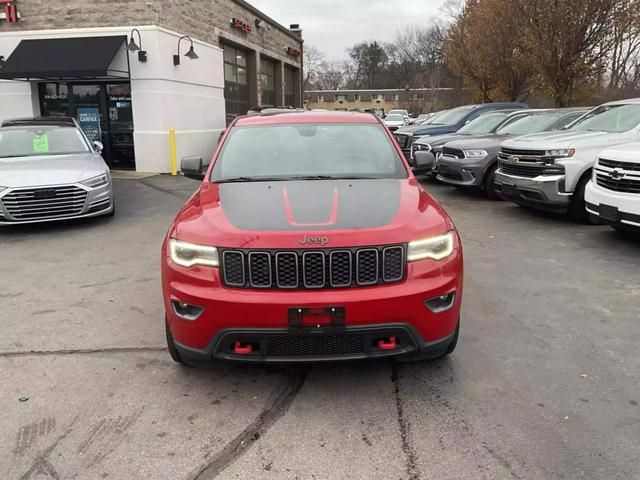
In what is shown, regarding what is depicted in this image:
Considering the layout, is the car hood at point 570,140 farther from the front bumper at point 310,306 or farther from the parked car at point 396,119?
the parked car at point 396,119

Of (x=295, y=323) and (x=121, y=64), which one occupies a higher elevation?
(x=121, y=64)

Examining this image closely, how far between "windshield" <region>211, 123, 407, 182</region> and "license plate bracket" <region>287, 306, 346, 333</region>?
58.3 inches

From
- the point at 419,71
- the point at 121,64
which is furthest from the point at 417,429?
the point at 419,71

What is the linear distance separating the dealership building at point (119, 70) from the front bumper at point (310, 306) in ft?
40.2

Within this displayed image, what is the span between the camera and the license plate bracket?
2.95 m

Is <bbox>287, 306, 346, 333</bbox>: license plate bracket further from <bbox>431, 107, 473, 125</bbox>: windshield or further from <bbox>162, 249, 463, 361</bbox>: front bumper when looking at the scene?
<bbox>431, 107, 473, 125</bbox>: windshield

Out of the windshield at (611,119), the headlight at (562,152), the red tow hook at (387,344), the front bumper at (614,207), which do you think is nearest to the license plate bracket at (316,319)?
the red tow hook at (387,344)

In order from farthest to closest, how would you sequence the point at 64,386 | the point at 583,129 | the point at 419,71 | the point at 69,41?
1. the point at 419,71
2. the point at 69,41
3. the point at 583,129
4. the point at 64,386

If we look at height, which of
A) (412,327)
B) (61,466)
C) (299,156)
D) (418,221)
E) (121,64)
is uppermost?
(121,64)

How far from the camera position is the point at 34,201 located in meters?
7.57

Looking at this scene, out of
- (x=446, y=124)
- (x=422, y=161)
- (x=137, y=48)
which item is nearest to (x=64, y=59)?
(x=137, y=48)

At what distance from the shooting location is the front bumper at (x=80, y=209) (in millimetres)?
7547

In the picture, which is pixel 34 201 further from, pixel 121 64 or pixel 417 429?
pixel 121 64

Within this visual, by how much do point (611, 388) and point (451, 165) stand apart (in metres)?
7.42
